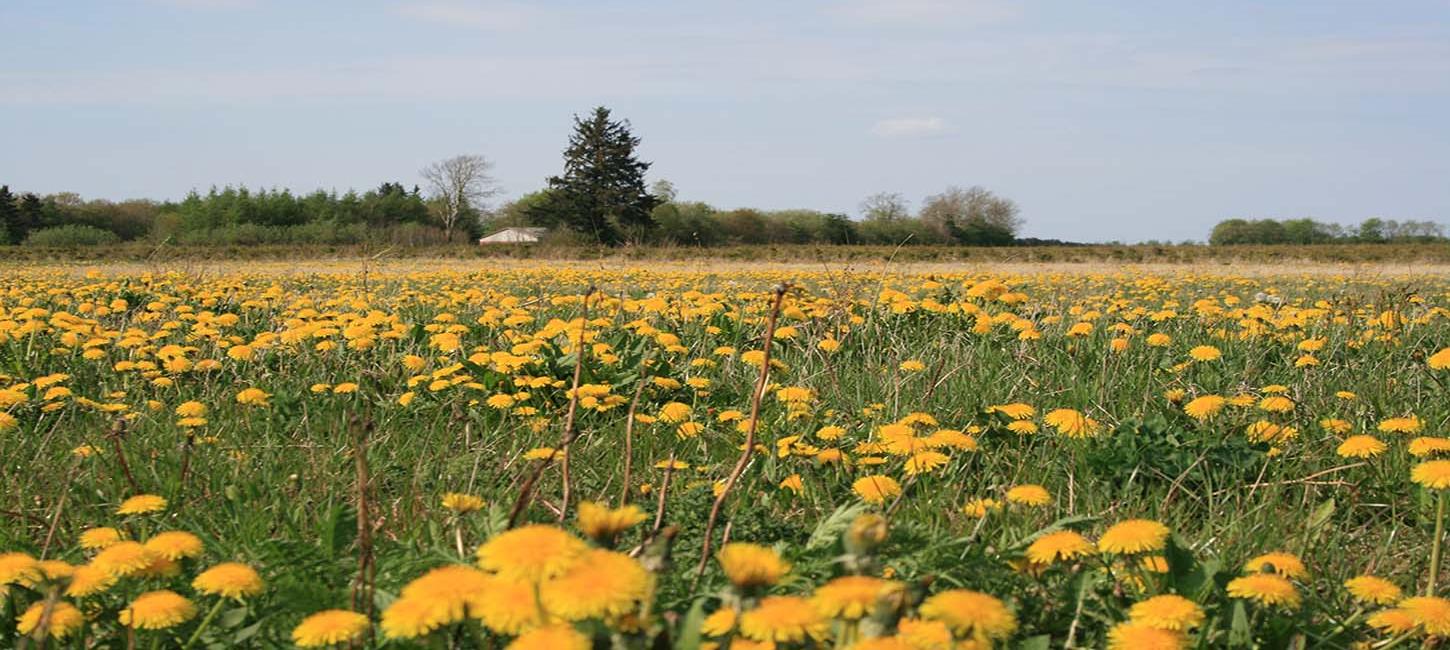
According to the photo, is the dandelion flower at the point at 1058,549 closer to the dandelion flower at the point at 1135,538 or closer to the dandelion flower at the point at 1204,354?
the dandelion flower at the point at 1135,538

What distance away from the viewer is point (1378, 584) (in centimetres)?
165

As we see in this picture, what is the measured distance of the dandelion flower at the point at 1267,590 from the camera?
4.92ft

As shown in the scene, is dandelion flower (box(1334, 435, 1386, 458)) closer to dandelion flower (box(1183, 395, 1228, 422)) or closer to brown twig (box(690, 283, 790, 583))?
dandelion flower (box(1183, 395, 1228, 422))

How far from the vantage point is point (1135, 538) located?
61.6 inches

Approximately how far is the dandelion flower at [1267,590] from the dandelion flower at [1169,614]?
0.15 meters

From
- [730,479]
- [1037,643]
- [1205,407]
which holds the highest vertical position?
[730,479]

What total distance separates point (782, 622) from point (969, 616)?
0.76ft

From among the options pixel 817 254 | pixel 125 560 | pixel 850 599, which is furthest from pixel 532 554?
pixel 817 254

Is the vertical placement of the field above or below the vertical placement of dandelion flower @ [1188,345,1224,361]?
below

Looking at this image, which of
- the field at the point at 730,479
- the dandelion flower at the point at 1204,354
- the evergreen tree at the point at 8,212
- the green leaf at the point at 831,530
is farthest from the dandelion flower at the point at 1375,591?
the evergreen tree at the point at 8,212

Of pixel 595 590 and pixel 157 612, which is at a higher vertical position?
pixel 595 590

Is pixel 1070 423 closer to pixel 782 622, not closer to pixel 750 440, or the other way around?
pixel 750 440

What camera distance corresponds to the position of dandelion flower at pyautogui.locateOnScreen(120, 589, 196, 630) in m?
1.43

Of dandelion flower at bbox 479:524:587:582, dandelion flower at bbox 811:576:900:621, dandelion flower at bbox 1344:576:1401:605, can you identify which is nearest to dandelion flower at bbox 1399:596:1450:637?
dandelion flower at bbox 1344:576:1401:605
